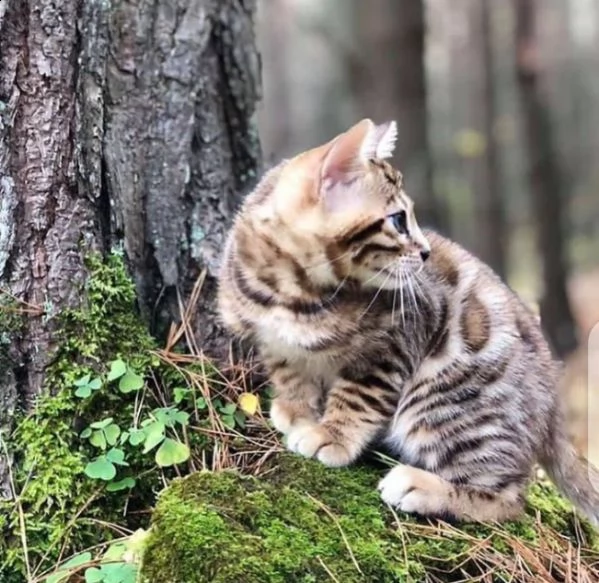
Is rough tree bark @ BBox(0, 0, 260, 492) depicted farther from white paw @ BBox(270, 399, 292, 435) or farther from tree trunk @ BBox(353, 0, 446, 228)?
tree trunk @ BBox(353, 0, 446, 228)

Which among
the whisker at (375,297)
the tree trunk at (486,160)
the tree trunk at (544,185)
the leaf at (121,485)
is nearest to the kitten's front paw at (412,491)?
the whisker at (375,297)

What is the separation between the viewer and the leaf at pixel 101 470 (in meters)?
2.17

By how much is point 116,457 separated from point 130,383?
22 cm

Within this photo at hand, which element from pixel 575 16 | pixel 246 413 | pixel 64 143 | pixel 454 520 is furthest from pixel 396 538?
pixel 575 16

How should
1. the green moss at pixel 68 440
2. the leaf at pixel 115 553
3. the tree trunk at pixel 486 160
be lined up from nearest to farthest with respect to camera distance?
the leaf at pixel 115 553
the green moss at pixel 68 440
the tree trunk at pixel 486 160

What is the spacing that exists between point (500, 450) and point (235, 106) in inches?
→ 61.4

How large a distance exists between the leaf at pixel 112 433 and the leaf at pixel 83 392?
104 millimetres

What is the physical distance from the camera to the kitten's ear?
225 centimetres

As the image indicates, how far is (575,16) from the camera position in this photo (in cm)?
1536

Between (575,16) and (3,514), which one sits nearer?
(3,514)

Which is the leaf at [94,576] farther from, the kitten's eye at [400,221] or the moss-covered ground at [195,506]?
the kitten's eye at [400,221]

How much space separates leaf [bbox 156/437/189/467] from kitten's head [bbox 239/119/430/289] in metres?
0.59

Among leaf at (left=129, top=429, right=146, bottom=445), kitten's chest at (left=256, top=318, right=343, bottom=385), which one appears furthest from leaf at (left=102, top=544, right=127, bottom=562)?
kitten's chest at (left=256, top=318, right=343, bottom=385)

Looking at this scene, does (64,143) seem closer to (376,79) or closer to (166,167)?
(166,167)
